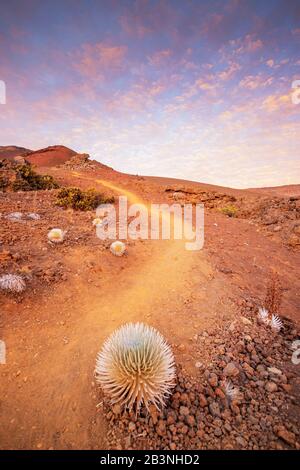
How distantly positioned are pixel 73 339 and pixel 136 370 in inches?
56.1

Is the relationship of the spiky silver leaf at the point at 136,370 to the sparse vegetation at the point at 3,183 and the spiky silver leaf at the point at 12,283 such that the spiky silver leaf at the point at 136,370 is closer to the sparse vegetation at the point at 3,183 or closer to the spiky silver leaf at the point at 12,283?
the spiky silver leaf at the point at 12,283

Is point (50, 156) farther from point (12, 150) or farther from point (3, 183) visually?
point (3, 183)

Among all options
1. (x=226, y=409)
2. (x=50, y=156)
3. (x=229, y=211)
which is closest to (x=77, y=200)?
(x=229, y=211)

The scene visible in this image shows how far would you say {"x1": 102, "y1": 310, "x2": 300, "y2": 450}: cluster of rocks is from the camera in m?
2.21

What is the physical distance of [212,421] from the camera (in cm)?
239

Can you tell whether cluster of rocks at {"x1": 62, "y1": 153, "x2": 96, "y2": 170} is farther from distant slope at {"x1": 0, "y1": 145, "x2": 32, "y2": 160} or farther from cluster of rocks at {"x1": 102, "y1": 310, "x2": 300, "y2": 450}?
cluster of rocks at {"x1": 102, "y1": 310, "x2": 300, "y2": 450}

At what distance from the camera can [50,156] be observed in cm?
3266

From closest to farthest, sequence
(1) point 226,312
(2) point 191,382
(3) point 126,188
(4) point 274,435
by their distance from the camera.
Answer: (4) point 274,435
(2) point 191,382
(1) point 226,312
(3) point 126,188

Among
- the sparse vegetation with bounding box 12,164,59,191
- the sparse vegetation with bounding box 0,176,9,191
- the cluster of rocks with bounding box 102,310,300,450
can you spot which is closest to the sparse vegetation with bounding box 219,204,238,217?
the sparse vegetation with bounding box 12,164,59,191

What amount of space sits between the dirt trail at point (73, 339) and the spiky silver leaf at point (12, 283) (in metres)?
0.31

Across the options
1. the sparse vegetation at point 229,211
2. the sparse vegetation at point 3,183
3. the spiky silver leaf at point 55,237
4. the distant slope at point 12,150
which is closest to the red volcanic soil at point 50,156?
the distant slope at point 12,150

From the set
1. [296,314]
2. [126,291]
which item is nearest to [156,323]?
[126,291]
